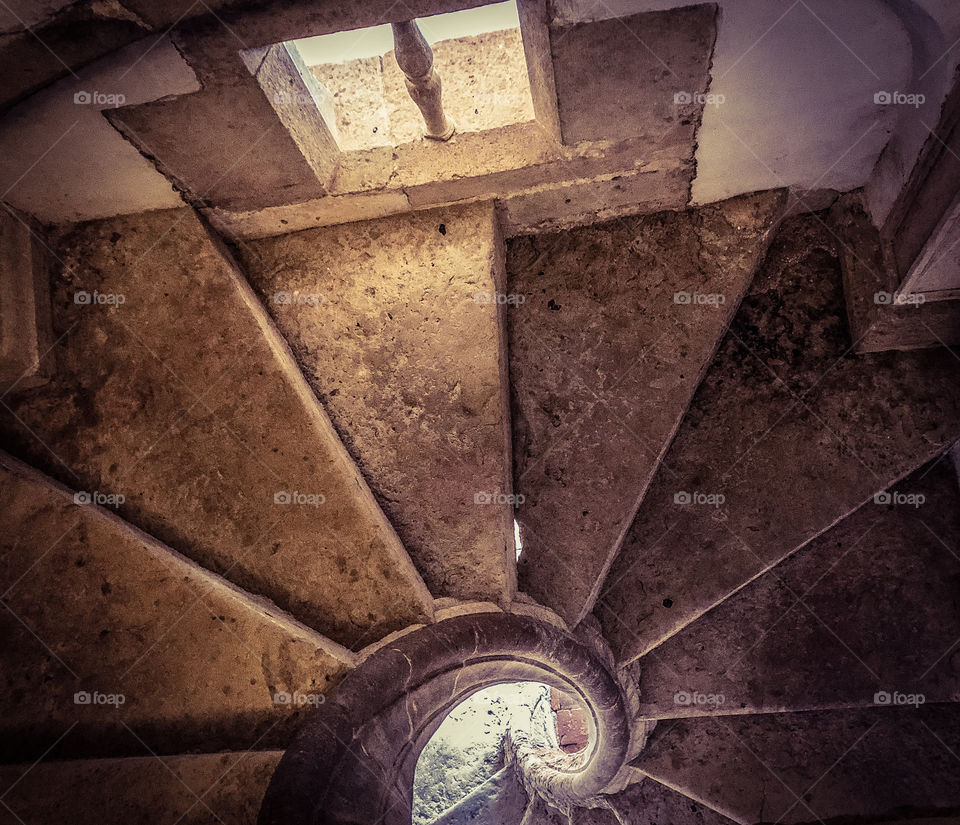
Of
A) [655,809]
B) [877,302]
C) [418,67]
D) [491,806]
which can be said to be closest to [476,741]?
[491,806]

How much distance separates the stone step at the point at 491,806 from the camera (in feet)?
17.0

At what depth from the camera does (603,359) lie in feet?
9.91

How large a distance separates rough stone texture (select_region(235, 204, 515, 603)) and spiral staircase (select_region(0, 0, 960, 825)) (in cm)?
2

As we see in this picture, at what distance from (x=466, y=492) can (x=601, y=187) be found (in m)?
1.63

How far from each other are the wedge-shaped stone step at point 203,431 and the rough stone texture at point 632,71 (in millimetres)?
1758

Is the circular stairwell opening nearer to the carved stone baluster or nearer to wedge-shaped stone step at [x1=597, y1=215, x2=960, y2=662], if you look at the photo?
wedge-shaped stone step at [x1=597, y1=215, x2=960, y2=662]

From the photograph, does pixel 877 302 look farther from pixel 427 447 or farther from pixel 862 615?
pixel 427 447

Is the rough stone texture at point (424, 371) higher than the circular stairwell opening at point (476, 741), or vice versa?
the rough stone texture at point (424, 371)

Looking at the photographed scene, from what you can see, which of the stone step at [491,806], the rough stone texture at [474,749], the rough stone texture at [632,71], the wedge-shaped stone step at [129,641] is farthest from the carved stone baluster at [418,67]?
the stone step at [491,806]

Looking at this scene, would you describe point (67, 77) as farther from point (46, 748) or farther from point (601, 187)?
point (46, 748)

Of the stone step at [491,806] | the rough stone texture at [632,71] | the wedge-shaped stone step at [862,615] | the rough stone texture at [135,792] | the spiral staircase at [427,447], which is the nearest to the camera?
the rough stone texture at [632,71]

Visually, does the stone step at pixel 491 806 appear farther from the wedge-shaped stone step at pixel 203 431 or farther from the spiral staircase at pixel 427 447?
the wedge-shaped stone step at pixel 203 431

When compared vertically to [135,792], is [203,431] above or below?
above

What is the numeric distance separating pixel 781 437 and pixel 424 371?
1.94 m
